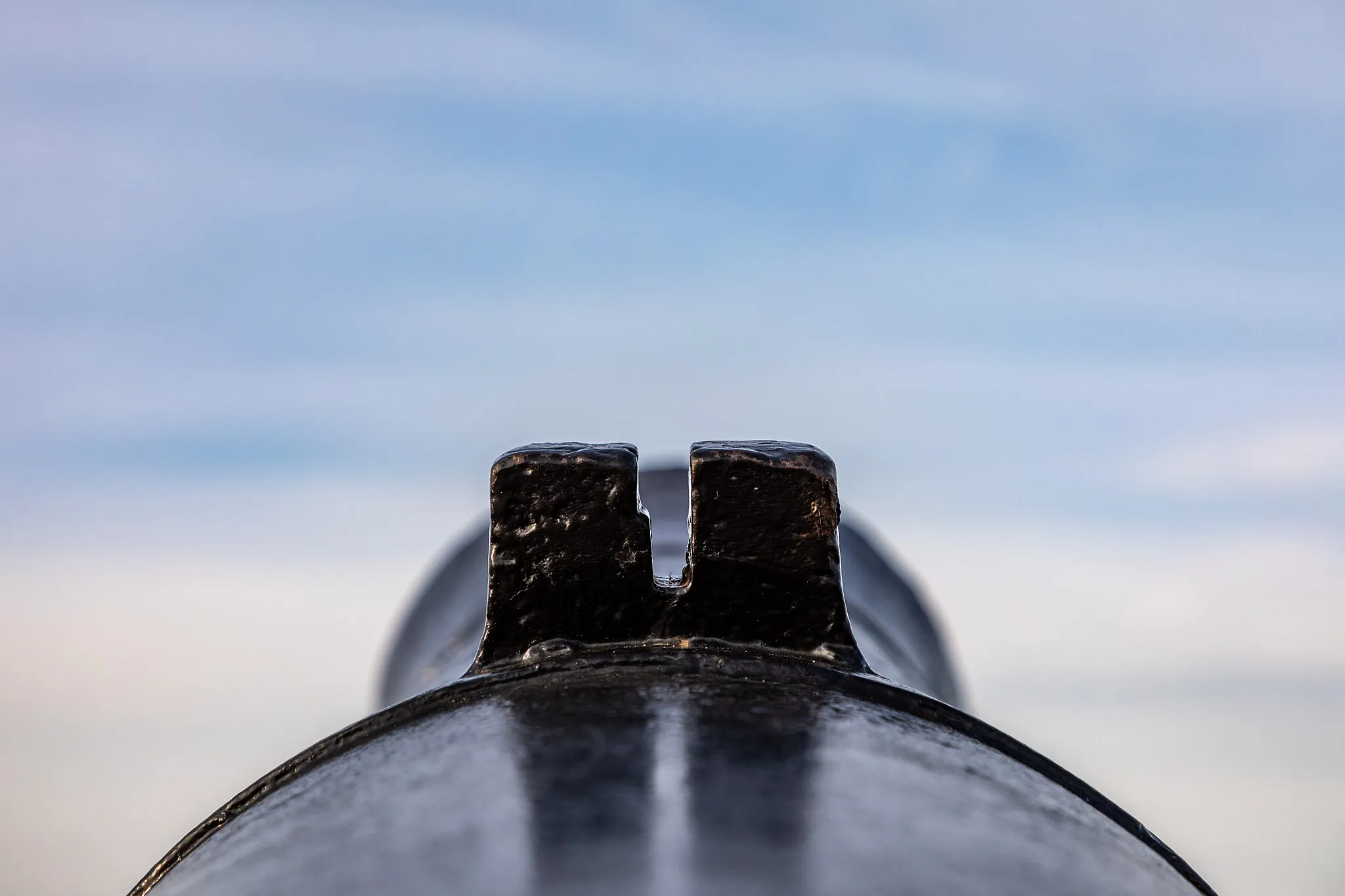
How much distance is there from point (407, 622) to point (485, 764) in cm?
313

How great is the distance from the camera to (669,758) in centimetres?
209

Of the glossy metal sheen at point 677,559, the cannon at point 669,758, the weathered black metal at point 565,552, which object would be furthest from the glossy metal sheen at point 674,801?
the glossy metal sheen at point 677,559

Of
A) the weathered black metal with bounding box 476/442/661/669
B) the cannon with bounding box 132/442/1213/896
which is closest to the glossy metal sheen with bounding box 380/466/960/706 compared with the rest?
the cannon with bounding box 132/442/1213/896

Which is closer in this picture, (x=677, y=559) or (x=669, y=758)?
(x=669, y=758)

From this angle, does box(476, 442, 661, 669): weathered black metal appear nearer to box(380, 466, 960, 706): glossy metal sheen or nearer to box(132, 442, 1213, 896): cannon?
box(132, 442, 1213, 896): cannon

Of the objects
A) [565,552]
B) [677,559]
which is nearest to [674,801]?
[565,552]

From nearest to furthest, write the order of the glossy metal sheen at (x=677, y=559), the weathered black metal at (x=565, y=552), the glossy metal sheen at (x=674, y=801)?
the glossy metal sheen at (x=674, y=801) → the weathered black metal at (x=565, y=552) → the glossy metal sheen at (x=677, y=559)

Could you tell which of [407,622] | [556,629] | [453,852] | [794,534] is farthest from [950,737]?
[407,622]

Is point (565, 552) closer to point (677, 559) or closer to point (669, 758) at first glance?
point (669, 758)

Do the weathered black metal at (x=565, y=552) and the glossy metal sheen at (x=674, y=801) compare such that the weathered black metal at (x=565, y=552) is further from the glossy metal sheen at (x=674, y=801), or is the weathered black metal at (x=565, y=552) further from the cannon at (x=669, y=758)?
the glossy metal sheen at (x=674, y=801)

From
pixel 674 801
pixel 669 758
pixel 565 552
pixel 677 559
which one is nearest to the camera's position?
pixel 674 801

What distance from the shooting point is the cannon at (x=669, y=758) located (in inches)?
71.7

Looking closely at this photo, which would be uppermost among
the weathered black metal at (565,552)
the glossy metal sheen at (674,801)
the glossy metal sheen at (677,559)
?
the weathered black metal at (565,552)

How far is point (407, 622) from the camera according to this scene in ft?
17.1
